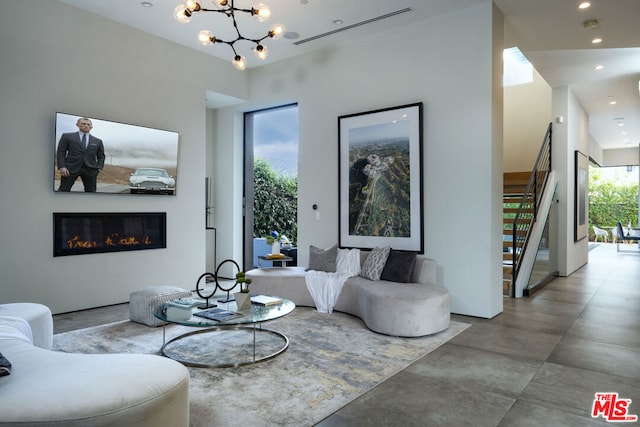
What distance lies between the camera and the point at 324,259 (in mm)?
5809

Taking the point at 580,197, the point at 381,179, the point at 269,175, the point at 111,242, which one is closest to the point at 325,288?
the point at 381,179

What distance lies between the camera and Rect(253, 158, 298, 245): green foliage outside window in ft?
27.5

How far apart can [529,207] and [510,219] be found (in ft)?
1.32

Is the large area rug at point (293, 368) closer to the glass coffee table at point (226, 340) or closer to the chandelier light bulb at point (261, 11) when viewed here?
the glass coffee table at point (226, 340)

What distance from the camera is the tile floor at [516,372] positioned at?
2.58 meters

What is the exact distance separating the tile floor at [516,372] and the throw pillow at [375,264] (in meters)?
1.14

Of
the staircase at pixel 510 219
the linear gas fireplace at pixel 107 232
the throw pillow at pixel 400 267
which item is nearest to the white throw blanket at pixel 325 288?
the throw pillow at pixel 400 267

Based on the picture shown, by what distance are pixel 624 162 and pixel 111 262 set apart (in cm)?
1701

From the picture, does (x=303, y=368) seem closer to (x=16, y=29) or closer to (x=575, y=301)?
(x=575, y=301)

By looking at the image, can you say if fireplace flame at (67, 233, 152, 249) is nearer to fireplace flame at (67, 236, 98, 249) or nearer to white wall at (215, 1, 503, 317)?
fireplace flame at (67, 236, 98, 249)

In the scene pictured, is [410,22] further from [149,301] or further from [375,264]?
[149,301]

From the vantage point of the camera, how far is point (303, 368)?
336cm

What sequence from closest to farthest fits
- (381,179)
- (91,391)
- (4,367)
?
(91,391) → (4,367) → (381,179)

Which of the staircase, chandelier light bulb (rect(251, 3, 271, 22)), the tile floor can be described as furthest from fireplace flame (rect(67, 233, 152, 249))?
the staircase
